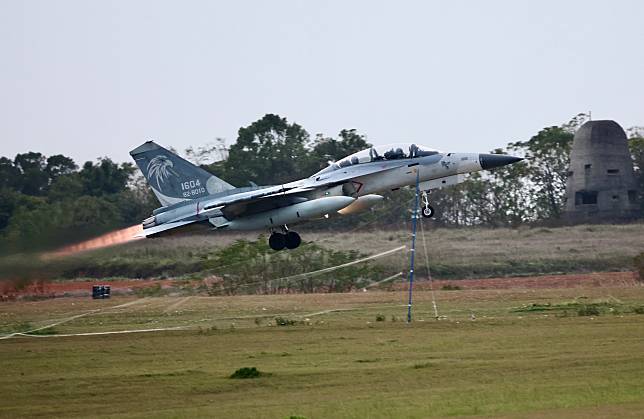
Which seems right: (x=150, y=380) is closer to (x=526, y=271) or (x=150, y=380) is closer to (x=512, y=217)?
(x=526, y=271)

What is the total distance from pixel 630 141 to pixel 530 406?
208ft

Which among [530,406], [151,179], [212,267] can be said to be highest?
[151,179]

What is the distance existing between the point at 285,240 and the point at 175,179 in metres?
3.61

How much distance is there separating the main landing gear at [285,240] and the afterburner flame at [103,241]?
383 centimetres

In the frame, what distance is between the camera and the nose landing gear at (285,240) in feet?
110

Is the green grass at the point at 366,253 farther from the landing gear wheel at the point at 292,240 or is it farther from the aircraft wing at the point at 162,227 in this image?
the landing gear wheel at the point at 292,240

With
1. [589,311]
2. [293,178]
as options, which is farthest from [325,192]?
[293,178]

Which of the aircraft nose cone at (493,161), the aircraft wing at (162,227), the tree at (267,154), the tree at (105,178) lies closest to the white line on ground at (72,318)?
the aircraft wing at (162,227)

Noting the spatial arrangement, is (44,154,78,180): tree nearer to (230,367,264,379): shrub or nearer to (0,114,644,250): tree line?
(0,114,644,250): tree line

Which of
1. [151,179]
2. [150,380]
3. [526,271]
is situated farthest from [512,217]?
[150,380]

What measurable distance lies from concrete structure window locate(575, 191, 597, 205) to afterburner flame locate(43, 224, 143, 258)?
129 feet

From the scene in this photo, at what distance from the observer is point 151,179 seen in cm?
3472

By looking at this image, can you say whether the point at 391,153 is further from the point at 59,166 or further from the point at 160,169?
the point at 59,166

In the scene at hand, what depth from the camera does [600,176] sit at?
6938cm
